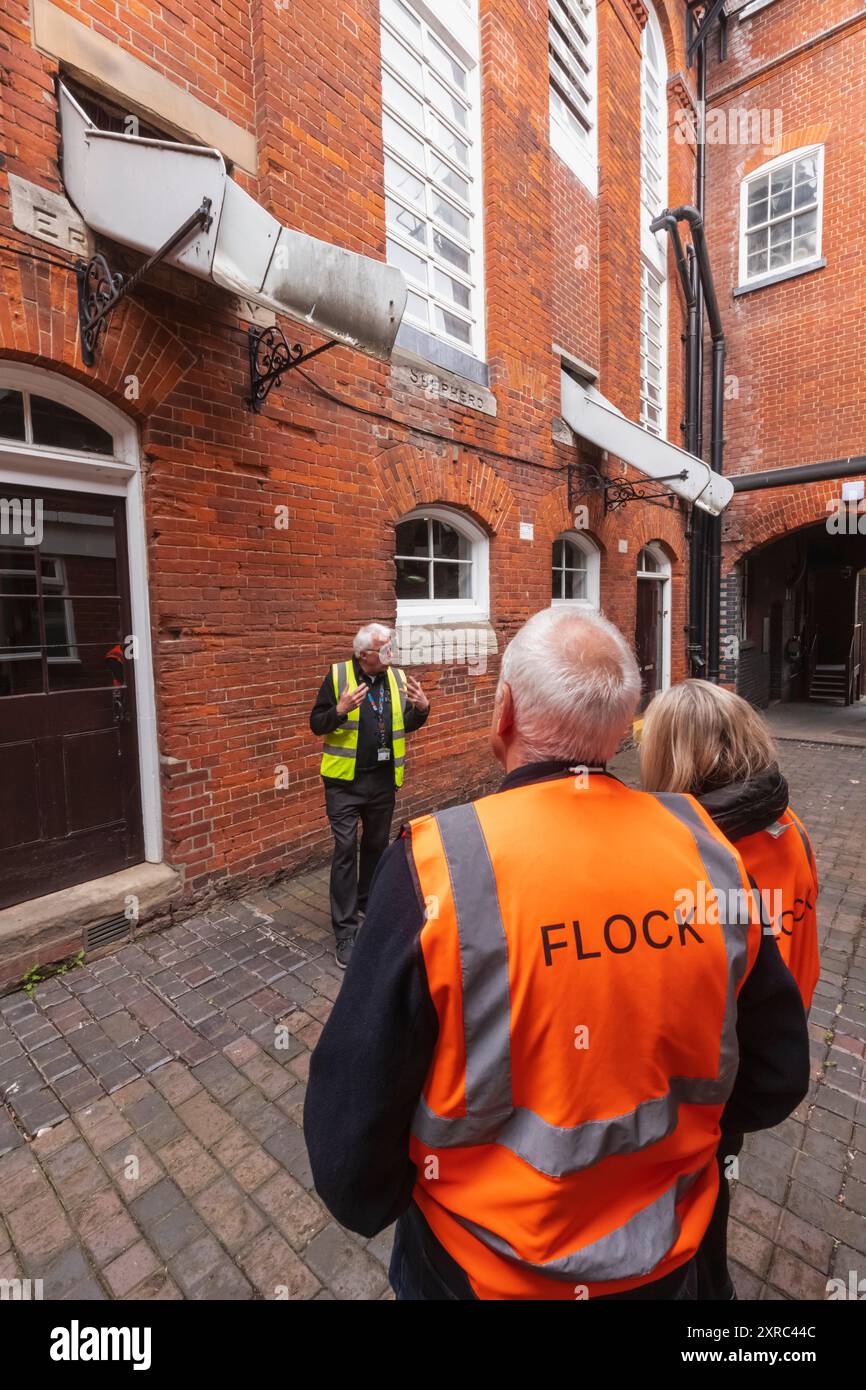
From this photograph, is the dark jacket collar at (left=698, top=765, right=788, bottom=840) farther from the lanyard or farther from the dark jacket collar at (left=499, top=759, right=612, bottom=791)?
the lanyard

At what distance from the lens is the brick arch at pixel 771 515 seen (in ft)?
34.1

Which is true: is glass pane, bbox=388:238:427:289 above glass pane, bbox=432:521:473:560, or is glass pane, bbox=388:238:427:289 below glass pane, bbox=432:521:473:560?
above

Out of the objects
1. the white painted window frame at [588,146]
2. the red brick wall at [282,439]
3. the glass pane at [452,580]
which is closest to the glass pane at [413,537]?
the glass pane at [452,580]

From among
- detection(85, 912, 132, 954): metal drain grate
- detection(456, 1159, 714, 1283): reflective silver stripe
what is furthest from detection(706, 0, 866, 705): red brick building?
detection(456, 1159, 714, 1283): reflective silver stripe

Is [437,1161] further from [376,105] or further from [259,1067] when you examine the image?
[376,105]

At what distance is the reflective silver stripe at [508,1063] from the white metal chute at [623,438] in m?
7.31

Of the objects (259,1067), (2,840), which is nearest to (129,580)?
(2,840)

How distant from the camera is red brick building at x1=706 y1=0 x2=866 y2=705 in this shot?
9953mm

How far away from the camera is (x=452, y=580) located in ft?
21.3

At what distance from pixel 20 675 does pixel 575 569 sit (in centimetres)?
679

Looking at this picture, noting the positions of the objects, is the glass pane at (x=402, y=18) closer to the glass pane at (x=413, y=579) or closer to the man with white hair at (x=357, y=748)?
the glass pane at (x=413, y=579)

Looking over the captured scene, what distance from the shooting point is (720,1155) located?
1582 mm

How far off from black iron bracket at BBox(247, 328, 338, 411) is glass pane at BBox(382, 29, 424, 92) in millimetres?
3321

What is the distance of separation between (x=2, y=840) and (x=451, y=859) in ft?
11.2
